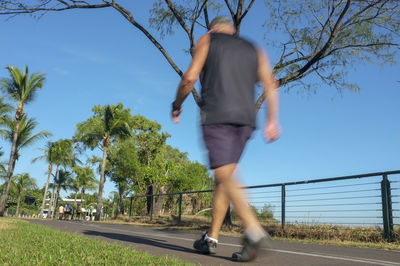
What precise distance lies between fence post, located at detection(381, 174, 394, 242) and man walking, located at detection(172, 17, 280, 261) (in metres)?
5.56

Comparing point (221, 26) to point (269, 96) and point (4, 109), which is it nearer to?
point (269, 96)

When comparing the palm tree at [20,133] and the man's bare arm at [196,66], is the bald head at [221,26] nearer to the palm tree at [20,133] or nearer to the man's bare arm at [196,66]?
the man's bare arm at [196,66]

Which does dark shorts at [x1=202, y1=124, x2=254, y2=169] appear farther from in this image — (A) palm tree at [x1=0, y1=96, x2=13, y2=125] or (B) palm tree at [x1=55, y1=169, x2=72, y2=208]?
(B) palm tree at [x1=55, y1=169, x2=72, y2=208]

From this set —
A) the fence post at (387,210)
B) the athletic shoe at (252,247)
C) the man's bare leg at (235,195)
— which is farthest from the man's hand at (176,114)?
the fence post at (387,210)

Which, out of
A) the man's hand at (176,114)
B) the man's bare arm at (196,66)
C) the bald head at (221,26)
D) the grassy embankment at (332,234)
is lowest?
the grassy embankment at (332,234)

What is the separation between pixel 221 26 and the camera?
10.3ft

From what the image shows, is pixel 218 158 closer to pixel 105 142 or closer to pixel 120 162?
pixel 105 142

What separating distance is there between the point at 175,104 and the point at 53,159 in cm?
4516

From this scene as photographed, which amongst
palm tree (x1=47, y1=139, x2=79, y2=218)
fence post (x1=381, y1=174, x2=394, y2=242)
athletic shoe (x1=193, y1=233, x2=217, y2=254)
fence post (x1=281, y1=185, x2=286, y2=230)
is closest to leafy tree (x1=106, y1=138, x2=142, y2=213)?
palm tree (x1=47, y1=139, x2=79, y2=218)

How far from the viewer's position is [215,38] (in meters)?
2.93

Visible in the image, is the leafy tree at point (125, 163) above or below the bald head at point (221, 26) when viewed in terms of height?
above

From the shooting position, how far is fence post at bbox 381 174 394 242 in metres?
7.30

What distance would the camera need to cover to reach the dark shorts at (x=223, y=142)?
264 centimetres

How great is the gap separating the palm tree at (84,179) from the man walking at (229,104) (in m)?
51.7
